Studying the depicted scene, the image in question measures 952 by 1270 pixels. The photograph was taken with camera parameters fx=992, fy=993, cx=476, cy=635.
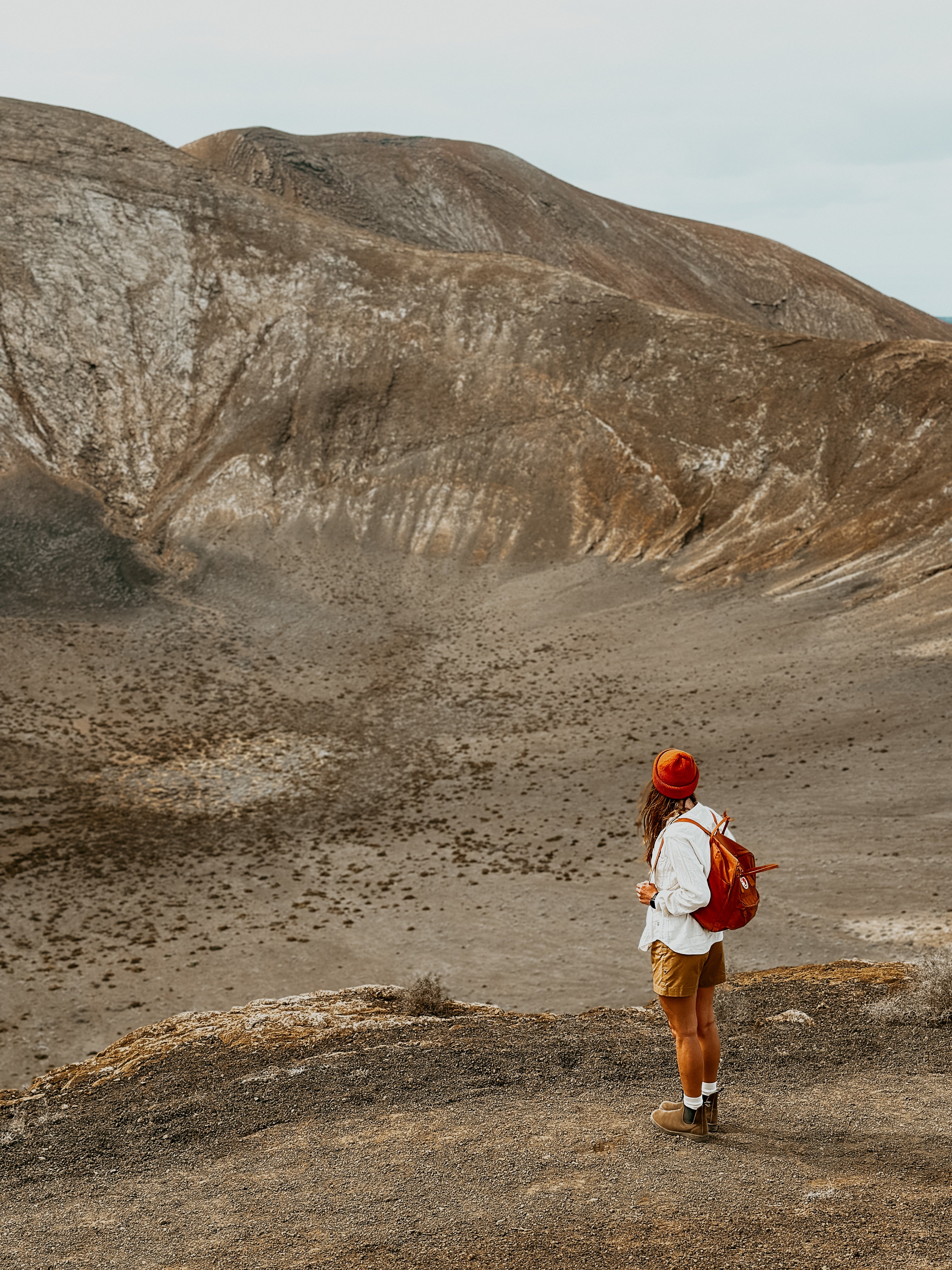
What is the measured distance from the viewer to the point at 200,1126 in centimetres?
738

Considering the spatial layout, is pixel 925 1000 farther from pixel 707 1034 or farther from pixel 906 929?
pixel 906 929

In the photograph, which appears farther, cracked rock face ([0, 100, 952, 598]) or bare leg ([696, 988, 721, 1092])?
cracked rock face ([0, 100, 952, 598])

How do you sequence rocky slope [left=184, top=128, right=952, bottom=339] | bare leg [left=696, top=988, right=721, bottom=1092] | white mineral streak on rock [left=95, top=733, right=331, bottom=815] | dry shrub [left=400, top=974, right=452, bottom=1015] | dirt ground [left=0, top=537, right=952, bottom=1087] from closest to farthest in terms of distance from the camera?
bare leg [left=696, top=988, right=721, bottom=1092] → dry shrub [left=400, top=974, right=452, bottom=1015] → dirt ground [left=0, top=537, right=952, bottom=1087] → white mineral streak on rock [left=95, top=733, right=331, bottom=815] → rocky slope [left=184, top=128, right=952, bottom=339]

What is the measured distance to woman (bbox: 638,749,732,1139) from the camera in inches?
214

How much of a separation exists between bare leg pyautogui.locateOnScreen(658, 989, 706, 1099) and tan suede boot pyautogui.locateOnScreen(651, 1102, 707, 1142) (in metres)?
0.18

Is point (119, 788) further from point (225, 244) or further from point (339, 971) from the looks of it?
point (225, 244)

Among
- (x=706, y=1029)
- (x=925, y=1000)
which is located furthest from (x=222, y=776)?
(x=706, y=1029)

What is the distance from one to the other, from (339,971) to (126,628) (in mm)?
20497

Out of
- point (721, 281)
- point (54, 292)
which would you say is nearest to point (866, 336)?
point (721, 281)

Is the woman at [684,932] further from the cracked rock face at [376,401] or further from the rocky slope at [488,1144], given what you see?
the cracked rock face at [376,401]

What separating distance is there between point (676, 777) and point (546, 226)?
71.5 m

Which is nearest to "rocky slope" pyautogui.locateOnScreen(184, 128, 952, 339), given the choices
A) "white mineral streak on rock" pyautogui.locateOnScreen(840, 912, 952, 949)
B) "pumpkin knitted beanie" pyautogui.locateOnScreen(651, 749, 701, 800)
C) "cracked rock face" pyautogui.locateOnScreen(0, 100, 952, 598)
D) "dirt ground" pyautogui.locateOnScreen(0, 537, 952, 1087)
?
"cracked rock face" pyautogui.locateOnScreen(0, 100, 952, 598)

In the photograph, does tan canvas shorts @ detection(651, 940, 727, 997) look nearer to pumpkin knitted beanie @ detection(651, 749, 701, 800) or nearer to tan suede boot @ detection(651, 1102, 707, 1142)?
tan suede boot @ detection(651, 1102, 707, 1142)

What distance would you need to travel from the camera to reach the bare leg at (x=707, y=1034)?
18.8 ft
